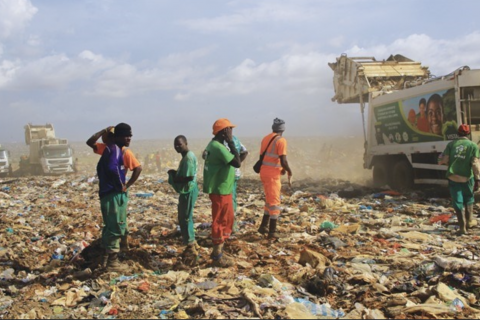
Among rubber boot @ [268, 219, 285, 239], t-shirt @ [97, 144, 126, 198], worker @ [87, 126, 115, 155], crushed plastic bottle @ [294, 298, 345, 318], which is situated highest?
worker @ [87, 126, 115, 155]

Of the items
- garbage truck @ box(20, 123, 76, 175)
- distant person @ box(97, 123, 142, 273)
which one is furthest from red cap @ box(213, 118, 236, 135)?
garbage truck @ box(20, 123, 76, 175)

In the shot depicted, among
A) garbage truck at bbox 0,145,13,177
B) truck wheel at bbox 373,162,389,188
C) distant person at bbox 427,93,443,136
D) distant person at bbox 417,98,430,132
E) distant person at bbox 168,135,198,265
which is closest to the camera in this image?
distant person at bbox 168,135,198,265

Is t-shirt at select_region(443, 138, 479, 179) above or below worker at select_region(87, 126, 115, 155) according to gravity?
below

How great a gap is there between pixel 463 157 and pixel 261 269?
3460mm

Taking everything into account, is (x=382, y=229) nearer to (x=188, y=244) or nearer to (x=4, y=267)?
(x=188, y=244)

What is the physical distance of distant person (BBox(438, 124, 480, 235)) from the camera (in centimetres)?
618

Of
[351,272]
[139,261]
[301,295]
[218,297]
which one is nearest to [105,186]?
[139,261]

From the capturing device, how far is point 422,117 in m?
9.63

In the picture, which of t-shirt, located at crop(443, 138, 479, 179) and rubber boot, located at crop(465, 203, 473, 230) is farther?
rubber boot, located at crop(465, 203, 473, 230)

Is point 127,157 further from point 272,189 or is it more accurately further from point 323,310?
point 323,310

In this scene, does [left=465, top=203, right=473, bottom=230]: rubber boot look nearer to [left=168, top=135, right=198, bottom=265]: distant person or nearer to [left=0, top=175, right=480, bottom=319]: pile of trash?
[left=0, top=175, right=480, bottom=319]: pile of trash

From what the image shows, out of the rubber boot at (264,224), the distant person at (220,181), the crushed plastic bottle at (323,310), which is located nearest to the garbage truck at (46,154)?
the rubber boot at (264,224)

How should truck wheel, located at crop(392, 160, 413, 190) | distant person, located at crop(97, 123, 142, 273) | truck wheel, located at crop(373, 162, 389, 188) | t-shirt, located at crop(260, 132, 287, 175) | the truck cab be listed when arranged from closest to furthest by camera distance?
distant person, located at crop(97, 123, 142, 273), t-shirt, located at crop(260, 132, 287, 175), truck wheel, located at crop(392, 160, 413, 190), truck wheel, located at crop(373, 162, 389, 188), the truck cab

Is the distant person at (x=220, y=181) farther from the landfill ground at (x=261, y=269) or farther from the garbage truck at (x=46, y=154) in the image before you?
the garbage truck at (x=46, y=154)
